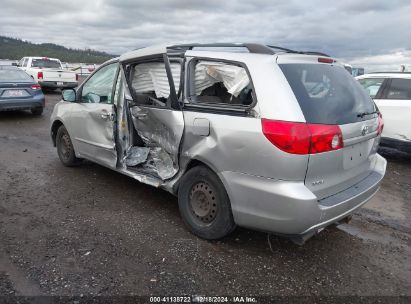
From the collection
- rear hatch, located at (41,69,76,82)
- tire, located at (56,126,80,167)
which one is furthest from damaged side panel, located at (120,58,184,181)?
rear hatch, located at (41,69,76,82)

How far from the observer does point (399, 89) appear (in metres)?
7.27

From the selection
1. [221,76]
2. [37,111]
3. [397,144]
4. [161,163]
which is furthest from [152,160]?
[37,111]

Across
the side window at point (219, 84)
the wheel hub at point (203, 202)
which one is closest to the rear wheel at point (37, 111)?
the side window at point (219, 84)

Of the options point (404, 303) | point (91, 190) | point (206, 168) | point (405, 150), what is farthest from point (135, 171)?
point (405, 150)

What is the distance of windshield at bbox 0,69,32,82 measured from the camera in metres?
10.2

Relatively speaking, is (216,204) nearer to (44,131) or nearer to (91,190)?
(91,190)

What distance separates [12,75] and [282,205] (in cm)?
1015

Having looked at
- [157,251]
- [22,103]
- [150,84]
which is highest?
[150,84]

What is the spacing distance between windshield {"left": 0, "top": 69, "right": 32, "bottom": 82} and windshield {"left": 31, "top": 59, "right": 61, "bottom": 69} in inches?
252

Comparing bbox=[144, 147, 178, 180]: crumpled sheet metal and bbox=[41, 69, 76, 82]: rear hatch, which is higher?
bbox=[41, 69, 76, 82]: rear hatch

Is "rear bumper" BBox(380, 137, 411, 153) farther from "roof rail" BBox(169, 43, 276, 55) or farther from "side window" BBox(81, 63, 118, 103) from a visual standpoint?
"side window" BBox(81, 63, 118, 103)

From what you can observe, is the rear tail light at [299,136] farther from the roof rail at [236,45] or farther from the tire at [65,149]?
the tire at [65,149]

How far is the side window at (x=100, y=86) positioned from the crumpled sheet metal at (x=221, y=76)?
1.48 meters

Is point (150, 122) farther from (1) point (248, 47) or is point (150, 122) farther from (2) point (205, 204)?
(1) point (248, 47)
